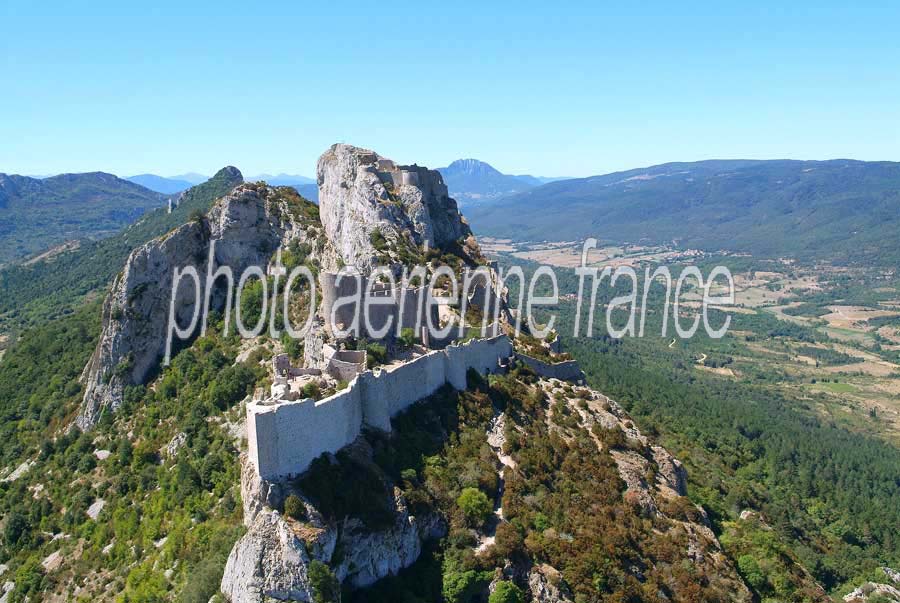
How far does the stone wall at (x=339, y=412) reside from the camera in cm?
2917

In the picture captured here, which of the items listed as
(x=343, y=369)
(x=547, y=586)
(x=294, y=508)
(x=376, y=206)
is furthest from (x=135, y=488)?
(x=547, y=586)

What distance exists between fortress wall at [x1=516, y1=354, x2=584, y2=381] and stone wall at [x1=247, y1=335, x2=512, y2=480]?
10003 mm

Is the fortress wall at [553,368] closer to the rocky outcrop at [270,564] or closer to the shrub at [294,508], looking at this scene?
the shrub at [294,508]

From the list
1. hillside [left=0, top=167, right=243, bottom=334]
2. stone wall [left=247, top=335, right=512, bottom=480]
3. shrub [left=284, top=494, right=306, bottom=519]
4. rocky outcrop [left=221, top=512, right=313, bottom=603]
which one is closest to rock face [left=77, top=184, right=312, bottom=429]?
stone wall [left=247, top=335, right=512, bottom=480]

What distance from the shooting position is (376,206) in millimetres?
61688

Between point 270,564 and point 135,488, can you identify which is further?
point 135,488

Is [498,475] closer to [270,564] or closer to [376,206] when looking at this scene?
[270,564]

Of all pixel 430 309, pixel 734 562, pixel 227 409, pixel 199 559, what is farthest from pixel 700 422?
pixel 199 559

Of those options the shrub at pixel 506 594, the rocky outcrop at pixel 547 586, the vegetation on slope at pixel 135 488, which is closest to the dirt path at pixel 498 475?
the shrub at pixel 506 594

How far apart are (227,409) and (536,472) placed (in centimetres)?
2234

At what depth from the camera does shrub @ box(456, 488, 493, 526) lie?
35.9 metres

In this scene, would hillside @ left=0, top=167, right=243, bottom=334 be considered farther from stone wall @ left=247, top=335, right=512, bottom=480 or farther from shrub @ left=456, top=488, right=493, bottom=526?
shrub @ left=456, top=488, right=493, bottom=526

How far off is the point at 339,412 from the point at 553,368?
2755 centimetres

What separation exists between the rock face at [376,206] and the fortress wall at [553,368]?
14.7m
